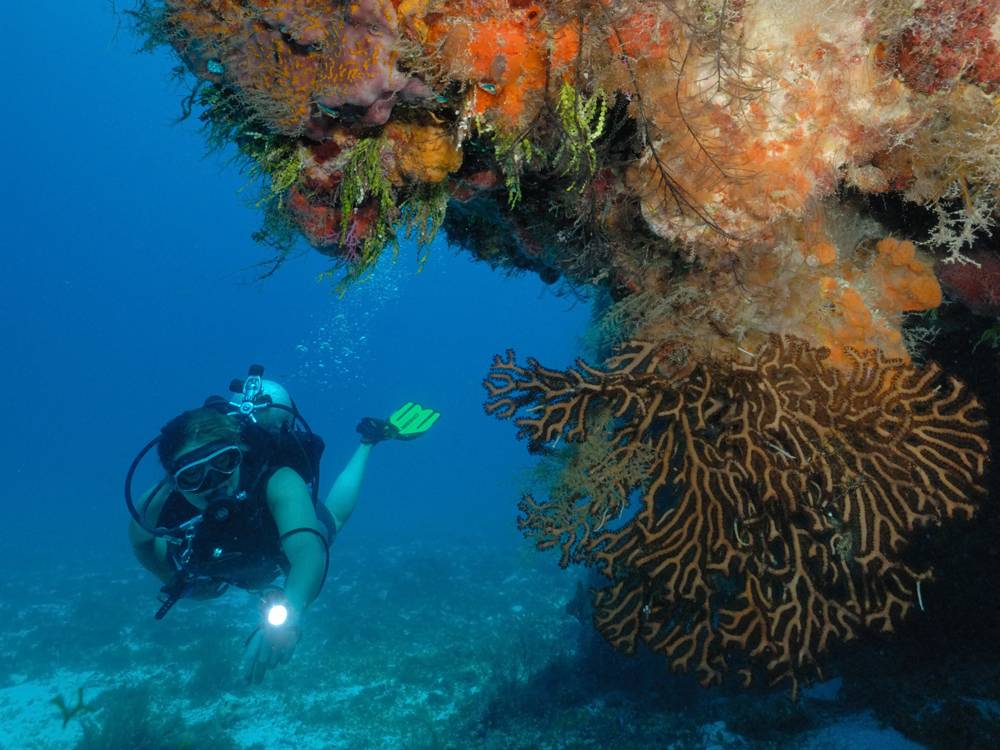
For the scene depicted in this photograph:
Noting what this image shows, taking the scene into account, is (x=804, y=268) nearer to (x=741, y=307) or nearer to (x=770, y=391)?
(x=741, y=307)

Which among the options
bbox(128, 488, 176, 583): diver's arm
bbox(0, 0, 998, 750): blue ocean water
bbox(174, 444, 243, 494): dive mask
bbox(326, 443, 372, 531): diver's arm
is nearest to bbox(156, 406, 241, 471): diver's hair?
bbox(174, 444, 243, 494): dive mask

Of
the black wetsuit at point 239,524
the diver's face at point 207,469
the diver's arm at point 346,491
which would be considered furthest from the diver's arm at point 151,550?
the diver's arm at point 346,491

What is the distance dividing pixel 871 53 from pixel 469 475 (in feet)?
261

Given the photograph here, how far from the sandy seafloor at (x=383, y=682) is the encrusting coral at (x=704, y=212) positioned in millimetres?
1483

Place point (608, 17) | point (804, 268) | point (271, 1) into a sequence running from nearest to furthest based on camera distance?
point (271, 1) < point (608, 17) < point (804, 268)

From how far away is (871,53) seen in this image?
247 cm

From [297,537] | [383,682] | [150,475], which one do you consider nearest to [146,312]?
[150,475]

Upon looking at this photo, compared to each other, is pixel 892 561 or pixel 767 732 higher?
pixel 892 561

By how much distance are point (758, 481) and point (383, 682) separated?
38.8ft

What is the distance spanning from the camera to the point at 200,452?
628 centimetres

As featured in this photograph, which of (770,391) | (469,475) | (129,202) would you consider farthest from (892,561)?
(129,202)

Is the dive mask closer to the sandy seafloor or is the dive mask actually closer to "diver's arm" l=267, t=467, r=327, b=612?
"diver's arm" l=267, t=467, r=327, b=612

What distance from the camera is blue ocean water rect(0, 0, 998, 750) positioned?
9164 millimetres

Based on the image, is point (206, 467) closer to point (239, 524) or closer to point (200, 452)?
point (200, 452)
